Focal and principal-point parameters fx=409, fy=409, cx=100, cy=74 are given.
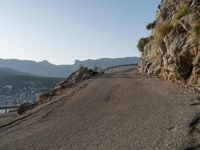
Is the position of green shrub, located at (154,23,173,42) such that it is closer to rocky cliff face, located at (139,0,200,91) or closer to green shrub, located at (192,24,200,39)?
rocky cliff face, located at (139,0,200,91)

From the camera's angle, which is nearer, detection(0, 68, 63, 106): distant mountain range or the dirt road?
the dirt road

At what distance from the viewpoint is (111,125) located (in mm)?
13492

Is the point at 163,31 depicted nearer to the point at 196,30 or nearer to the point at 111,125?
the point at 196,30

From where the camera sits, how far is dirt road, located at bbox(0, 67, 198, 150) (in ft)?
36.6

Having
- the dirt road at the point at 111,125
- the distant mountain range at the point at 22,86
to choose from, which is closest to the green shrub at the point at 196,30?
the dirt road at the point at 111,125

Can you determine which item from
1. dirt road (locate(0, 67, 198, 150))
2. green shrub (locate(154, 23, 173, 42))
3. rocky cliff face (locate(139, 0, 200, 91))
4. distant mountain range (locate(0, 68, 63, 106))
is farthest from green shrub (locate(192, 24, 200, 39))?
distant mountain range (locate(0, 68, 63, 106))

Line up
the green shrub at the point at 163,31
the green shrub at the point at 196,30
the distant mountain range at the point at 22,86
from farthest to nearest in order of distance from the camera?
the distant mountain range at the point at 22,86
the green shrub at the point at 163,31
the green shrub at the point at 196,30

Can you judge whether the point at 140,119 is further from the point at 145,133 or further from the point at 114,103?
the point at 114,103

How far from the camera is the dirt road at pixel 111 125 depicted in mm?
11164

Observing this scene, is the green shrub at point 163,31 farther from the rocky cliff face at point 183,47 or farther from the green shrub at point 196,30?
the green shrub at point 196,30

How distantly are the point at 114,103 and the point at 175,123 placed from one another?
6053 mm

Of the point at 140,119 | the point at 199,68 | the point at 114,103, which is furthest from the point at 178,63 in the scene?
the point at 140,119

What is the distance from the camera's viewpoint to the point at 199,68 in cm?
2019

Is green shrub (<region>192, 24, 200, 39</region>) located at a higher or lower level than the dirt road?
higher
